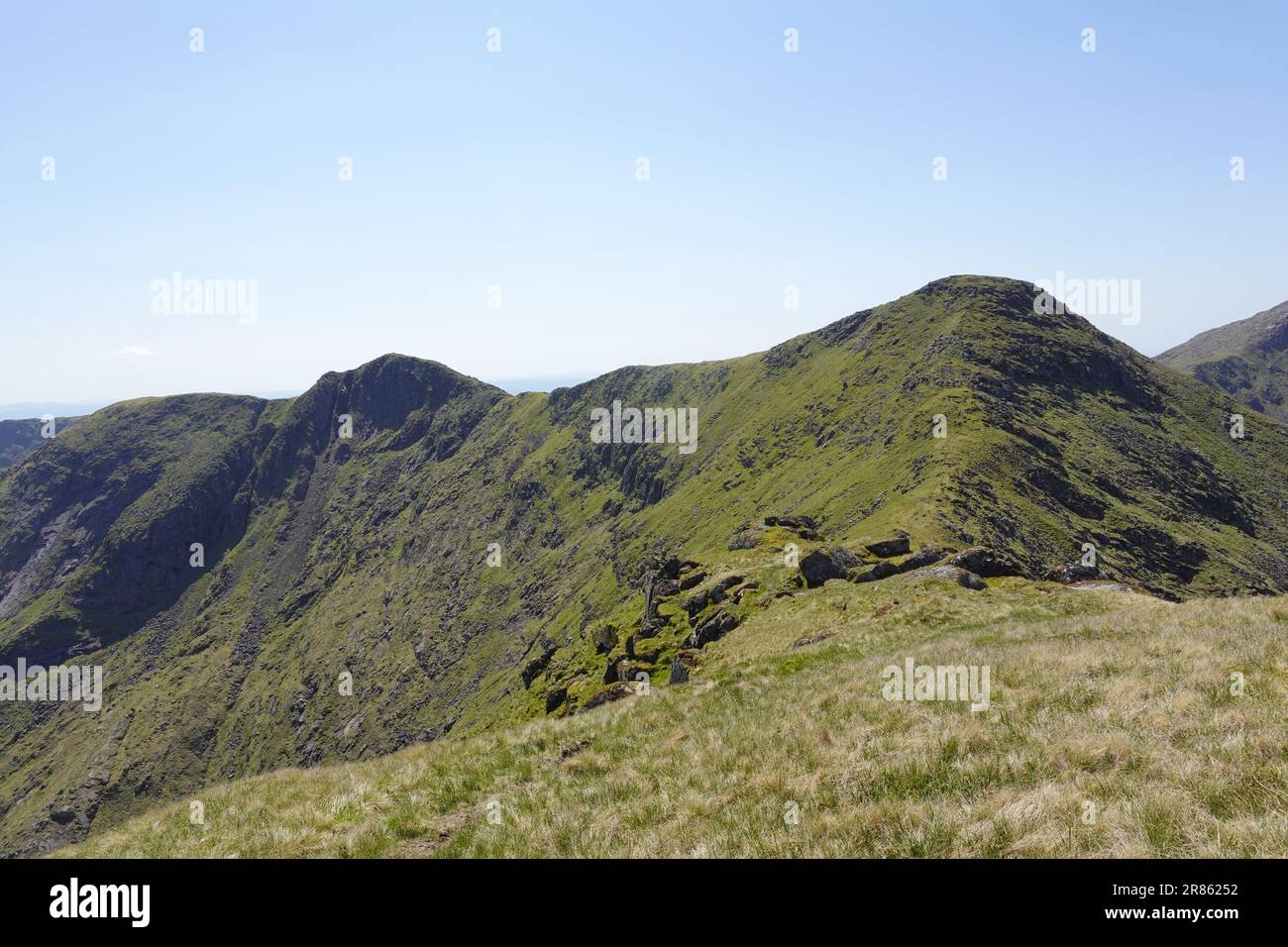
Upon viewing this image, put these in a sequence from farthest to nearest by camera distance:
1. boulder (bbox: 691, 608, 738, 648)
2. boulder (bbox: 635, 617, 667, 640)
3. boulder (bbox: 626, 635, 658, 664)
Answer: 1. boulder (bbox: 635, 617, 667, 640)
2. boulder (bbox: 626, 635, 658, 664)
3. boulder (bbox: 691, 608, 738, 648)

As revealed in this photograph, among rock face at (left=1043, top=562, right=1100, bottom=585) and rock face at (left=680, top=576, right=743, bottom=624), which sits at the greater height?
rock face at (left=1043, top=562, right=1100, bottom=585)

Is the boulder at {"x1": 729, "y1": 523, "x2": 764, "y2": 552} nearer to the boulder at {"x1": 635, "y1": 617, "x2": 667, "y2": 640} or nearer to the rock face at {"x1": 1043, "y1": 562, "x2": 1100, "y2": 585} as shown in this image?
the boulder at {"x1": 635, "y1": 617, "x2": 667, "y2": 640}

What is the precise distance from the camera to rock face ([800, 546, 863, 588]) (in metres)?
42.5

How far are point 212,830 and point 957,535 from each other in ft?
212

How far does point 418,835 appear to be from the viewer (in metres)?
11.3

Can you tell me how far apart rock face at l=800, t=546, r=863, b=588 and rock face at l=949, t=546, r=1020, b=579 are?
6363mm

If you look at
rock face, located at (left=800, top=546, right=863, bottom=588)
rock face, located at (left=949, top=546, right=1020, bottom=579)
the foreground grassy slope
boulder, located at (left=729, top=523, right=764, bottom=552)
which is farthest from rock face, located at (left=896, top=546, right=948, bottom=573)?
the foreground grassy slope

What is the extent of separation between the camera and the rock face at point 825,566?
42469mm

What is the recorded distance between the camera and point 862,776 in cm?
1019

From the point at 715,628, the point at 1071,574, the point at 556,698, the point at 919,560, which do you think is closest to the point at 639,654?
the point at 715,628

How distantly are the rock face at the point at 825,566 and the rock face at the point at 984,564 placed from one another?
6.36 meters

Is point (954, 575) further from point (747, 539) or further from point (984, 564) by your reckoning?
point (747, 539)
